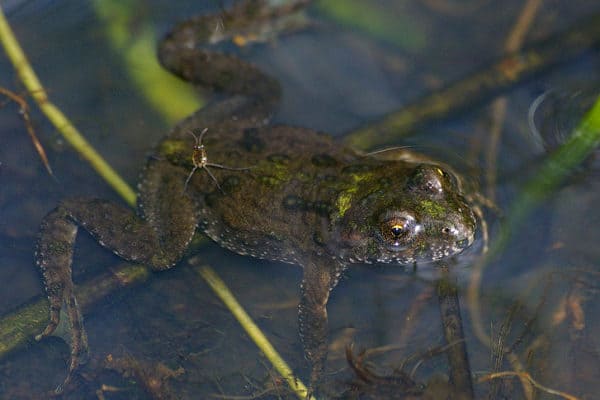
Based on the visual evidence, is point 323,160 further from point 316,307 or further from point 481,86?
point 481,86

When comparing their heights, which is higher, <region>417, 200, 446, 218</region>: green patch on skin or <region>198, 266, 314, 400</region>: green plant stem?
<region>417, 200, 446, 218</region>: green patch on skin

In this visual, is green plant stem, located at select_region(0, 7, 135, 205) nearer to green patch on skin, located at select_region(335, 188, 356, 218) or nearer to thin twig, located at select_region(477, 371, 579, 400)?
green patch on skin, located at select_region(335, 188, 356, 218)

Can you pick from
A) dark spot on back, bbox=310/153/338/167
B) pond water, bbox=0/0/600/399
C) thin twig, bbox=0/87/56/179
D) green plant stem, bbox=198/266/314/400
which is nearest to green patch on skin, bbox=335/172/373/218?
dark spot on back, bbox=310/153/338/167

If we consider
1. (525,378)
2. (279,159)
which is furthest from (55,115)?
(525,378)

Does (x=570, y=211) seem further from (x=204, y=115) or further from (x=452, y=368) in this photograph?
(x=204, y=115)

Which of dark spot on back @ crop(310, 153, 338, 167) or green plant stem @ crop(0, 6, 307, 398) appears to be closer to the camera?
green plant stem @ crop(0, 6, 307, 398)

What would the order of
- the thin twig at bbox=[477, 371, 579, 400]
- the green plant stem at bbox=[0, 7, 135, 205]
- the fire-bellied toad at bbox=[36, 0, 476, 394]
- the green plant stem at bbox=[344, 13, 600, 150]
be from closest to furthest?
the thin twig at bbox=[477, 371, 579, 400], the fire-bellied toad at bbox=[36, 0, 476, 394], the green plant stem at bbox=[0, 7, 135, 205], the green plant stem at bbox=[344, 13, 600, 150]

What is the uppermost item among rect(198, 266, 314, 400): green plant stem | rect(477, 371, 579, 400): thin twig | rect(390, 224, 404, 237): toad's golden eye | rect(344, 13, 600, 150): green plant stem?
rect(344, 13, 600, 150): green plant stem
